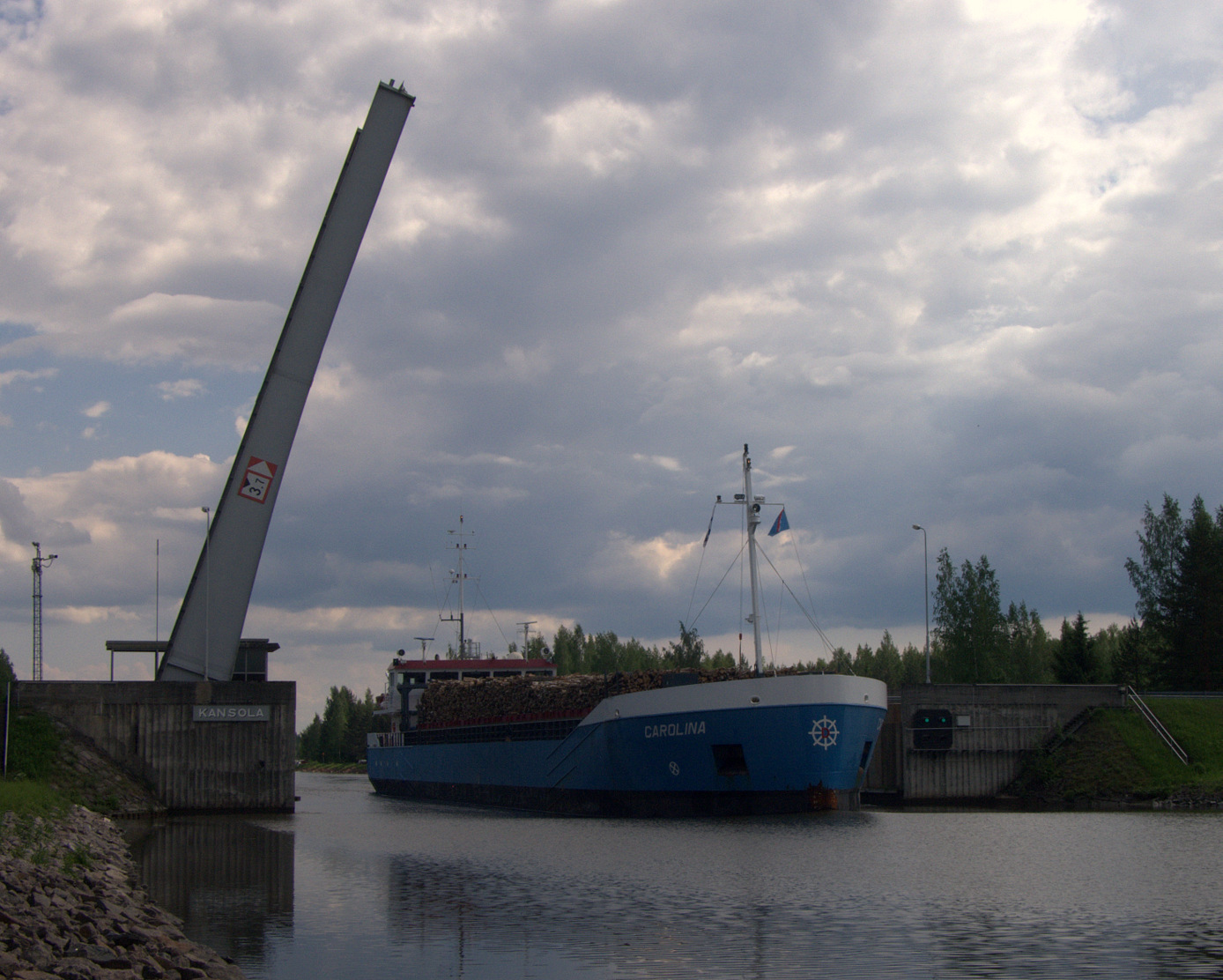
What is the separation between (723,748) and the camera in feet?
101

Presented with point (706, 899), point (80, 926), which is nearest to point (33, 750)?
point (706, 899)

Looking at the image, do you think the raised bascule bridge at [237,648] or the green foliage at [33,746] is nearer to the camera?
the green foliage at [33,746]

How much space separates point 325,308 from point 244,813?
14990 millimetres

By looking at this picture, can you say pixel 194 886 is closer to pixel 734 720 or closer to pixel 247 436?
pixel 734 720

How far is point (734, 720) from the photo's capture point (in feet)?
99.3

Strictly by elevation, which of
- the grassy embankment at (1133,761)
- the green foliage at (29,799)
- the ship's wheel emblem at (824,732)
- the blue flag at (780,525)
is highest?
the blue flag at (780,525)

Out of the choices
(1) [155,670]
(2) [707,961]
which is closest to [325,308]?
(1) [155,670]

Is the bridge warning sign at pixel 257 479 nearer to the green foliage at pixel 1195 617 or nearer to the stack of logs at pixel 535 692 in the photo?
the stack of logs at pixel 535 692

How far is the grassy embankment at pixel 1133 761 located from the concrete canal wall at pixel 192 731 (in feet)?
85.3

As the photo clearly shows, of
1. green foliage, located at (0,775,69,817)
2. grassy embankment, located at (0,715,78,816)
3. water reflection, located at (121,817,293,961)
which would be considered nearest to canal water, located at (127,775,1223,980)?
water reflection, located at (121,817,293,961)

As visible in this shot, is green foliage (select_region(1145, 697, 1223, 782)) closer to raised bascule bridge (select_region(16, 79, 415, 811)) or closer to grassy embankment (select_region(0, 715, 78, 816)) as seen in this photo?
raised bascule bridge (select_region(16, 79, 415, 811))

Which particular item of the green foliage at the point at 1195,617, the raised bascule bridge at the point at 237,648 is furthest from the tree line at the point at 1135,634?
the raised bascule bridge at the point at 237,648

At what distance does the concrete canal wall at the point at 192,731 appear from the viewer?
31.4 m

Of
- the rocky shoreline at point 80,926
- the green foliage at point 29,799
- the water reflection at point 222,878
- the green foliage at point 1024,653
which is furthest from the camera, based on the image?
the green foliage at point 1024,653
